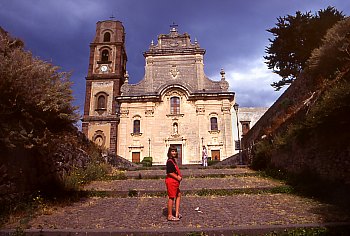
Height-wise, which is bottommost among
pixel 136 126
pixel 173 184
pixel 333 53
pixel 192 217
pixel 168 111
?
pixel 192 217

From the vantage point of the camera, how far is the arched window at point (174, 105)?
3050 centimetres

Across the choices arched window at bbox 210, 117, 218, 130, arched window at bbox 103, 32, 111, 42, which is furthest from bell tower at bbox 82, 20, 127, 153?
arched window at bbox 210, 117, 218, 130

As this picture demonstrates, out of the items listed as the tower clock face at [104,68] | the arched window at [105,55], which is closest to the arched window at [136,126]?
the tower clock face at [104,68]

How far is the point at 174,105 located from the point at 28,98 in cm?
2563

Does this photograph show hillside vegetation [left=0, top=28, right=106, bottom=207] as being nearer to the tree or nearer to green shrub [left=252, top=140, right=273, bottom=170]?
green shrub [left=252, top=140, right=273, bottom=170]

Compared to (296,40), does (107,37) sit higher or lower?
higher

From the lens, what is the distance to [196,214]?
5.71 m

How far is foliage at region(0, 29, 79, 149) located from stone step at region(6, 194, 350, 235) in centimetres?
163

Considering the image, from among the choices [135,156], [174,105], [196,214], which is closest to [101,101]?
[135,156]

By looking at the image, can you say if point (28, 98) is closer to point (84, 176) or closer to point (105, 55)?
point (84, 176)

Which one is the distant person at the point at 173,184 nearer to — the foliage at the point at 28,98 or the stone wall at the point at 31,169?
the foliage at the point at 28,98

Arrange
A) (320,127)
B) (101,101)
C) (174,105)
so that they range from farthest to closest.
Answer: (101,101) < (174,105) < (320,127)

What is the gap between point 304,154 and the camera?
8.61 metres

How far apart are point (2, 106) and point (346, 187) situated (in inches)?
294
